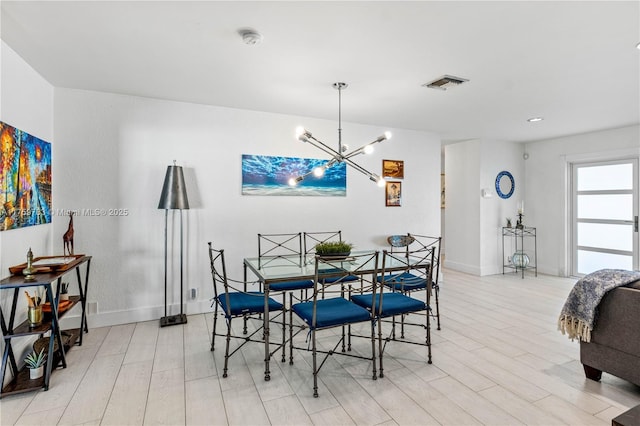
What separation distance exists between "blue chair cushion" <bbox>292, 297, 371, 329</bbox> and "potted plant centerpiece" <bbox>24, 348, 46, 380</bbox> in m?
1.77

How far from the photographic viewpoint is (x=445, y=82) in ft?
10.3

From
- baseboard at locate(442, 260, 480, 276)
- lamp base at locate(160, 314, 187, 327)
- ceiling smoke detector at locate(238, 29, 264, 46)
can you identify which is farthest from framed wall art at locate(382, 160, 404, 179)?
lamp base at locate(160, 314, 187, 327)

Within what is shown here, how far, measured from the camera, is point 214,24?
2.16 meters

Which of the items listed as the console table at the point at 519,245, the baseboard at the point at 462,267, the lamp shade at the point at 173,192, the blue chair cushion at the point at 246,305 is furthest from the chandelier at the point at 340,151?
the console table at the point at 519,245

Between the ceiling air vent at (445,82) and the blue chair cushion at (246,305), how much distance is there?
240cm

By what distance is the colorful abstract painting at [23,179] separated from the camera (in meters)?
2.38

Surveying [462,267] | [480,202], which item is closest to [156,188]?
[480,202]

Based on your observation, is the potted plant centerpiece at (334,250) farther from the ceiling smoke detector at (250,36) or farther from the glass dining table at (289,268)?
the ceiling smoke detector at (250,36)

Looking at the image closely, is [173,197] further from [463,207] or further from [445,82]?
[463,207]

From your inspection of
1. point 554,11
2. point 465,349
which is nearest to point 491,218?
point 465,349

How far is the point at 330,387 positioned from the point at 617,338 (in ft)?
6.10

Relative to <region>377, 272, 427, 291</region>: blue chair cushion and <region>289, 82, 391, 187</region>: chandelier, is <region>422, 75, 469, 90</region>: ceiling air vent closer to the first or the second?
<region>289, 82, 391, 187</region>: chandelier

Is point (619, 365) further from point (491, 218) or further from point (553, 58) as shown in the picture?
point (491, 218)

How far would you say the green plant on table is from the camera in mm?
2342
